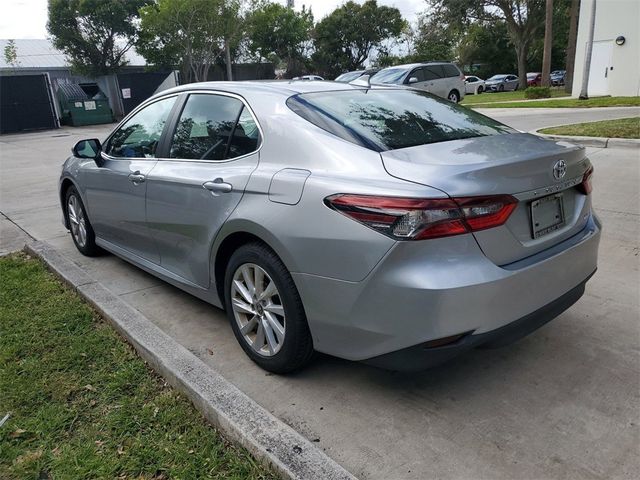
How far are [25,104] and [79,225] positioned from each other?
2581 centimetres

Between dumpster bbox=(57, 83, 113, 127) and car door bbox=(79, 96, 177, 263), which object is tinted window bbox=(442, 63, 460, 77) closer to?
car door bbox=(79, 96, 177, 263)

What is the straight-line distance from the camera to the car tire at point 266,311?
2727 millimetres

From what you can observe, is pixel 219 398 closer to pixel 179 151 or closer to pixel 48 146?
pixel 179 151

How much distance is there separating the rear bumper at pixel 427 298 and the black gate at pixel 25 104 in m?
28.9

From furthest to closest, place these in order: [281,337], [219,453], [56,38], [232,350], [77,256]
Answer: [56,38] → [77,256] → [232,350] → [281,337] → [219,453]

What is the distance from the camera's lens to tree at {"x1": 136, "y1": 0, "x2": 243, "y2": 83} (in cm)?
2941

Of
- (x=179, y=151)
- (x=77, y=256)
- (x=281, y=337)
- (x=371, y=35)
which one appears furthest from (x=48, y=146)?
(x=371, y=35)

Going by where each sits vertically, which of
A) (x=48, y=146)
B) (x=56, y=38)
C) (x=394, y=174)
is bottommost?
(x=48, y=146)

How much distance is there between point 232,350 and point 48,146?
1792 centimetres

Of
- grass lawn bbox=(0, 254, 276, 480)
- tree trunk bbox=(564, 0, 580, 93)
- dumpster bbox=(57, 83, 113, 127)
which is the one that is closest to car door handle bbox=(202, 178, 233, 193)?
grass lawn bbox=(0, 254, 276, 480)

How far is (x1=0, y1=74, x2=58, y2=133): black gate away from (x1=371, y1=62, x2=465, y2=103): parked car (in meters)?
18.3

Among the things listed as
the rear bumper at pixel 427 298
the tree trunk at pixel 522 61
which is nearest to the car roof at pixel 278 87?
the rear bumper at pixel 427 298

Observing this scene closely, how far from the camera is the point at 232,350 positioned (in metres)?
3.36

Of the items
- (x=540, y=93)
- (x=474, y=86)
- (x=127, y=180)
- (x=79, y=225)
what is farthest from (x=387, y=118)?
(x=474, y=86)
